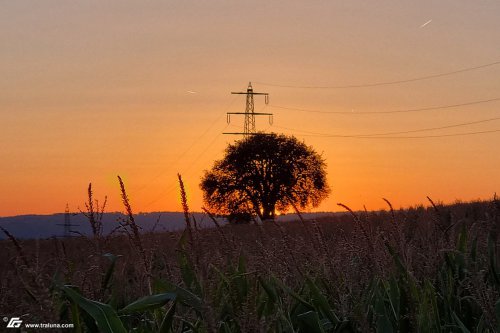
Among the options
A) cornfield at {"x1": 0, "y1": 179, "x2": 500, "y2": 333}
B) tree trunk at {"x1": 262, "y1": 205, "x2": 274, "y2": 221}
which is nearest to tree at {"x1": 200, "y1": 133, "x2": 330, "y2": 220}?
tree trunk at {"x1": 262, "y1": 205, "x2": 274, "y2": 221}

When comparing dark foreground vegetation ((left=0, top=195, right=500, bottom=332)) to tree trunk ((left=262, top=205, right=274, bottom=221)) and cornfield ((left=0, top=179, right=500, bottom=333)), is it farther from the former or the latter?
tree trunk ((left=262, top=205, right=274, bottom=221))

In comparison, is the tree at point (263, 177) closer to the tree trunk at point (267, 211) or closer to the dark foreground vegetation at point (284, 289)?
the tree trunk at point (267, 211)

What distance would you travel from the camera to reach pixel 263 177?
81.4 m

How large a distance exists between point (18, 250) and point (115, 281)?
Answer: 238 cm

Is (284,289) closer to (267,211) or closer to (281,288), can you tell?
(281,288)

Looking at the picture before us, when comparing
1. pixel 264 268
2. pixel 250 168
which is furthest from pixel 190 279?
pixel 250 168

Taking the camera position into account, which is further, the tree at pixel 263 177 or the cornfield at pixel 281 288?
the tree at pixel 263 177

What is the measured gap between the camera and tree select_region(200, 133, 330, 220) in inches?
3172

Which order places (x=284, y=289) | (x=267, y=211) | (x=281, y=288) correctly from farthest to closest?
(x=267, y=211) → (x=281, y=288) → (x=284, y=289)

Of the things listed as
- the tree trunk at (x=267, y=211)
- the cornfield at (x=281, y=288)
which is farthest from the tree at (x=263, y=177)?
the cornfield at (x=281, y=288)

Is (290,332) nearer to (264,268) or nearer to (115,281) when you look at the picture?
(264,268)

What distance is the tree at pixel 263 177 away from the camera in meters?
80.6

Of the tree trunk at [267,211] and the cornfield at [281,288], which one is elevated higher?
the tree trunk at [267,211]

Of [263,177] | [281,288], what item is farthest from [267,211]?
[281,288]
